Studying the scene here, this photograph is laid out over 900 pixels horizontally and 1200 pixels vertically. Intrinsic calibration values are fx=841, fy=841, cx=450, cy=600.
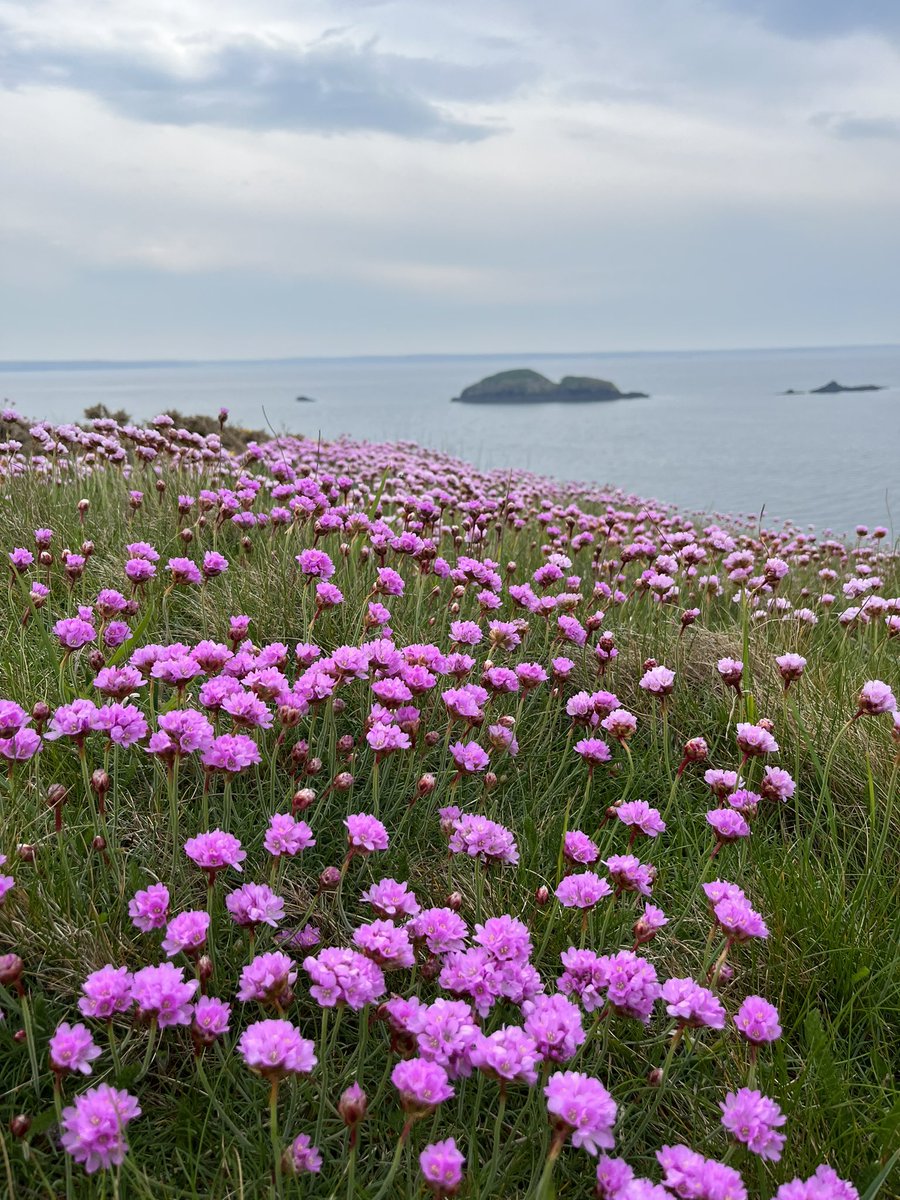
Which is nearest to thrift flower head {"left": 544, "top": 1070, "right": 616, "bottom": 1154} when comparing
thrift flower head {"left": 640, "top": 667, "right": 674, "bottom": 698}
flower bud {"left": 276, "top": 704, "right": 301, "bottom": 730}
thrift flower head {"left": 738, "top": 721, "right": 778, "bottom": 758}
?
flower bud {"left": 276, "top": 704, "right": 301, "bottom": 730}

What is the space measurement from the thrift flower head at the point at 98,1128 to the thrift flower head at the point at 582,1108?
2.60ft

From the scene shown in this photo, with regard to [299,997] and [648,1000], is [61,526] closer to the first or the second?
[299,997]

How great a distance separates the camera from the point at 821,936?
8.25 ft

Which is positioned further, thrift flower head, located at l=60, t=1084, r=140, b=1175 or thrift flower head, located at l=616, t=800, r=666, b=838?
thrift flower head, located at l=616, t=800, r=666, b=838

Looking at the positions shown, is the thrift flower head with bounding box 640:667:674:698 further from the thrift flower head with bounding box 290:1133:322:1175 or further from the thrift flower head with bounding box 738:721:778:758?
the thrift flower head with bounding box 290:1133:322:1175

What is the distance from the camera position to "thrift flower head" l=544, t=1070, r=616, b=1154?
1478 millimetres

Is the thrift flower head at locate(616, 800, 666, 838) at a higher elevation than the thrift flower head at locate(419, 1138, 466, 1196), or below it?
higher

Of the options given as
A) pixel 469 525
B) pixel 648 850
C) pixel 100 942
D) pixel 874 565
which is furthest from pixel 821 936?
pixel 874 565

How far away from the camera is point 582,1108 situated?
148 cm

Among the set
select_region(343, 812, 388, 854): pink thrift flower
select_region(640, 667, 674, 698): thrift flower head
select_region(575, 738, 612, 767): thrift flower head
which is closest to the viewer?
select_region(343, 812, 388, 854): pink thrift flower

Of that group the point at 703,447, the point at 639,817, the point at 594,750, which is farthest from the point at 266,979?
the point at 703,447

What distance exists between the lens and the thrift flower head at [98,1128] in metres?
1.52

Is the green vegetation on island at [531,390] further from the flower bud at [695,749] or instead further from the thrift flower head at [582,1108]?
the thrift flower head at [582,1108]

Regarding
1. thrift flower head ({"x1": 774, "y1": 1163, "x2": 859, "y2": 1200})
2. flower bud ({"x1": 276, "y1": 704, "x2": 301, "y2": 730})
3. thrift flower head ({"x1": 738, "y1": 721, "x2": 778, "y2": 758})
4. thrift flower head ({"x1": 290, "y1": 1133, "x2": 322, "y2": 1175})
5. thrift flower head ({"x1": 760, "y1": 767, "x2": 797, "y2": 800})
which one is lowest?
thrift flower head ({"x1": 290, "y1": 1133, "x2": 322, "y2": 1175})
